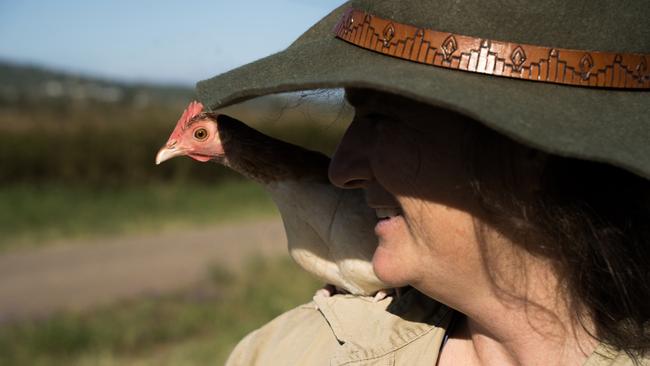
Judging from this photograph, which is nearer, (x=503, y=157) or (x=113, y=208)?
(x=503, y=157)

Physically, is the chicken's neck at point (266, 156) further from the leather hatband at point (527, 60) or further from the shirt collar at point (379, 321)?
the leather hatband at point (527, 60)

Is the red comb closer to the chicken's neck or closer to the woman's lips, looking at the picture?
→ the chicken's neck

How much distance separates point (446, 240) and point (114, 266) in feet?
23.8

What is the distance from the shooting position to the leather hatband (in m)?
1.22

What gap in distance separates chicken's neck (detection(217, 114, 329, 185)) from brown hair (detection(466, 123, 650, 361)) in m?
0.70

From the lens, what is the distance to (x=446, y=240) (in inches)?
55.9

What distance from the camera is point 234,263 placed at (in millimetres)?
8430

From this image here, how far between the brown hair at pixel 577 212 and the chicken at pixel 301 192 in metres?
0.52

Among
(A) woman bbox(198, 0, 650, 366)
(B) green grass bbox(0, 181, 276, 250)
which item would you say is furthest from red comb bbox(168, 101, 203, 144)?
(B) green grass bbox(0, 181, 276, 250)

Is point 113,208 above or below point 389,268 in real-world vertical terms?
below

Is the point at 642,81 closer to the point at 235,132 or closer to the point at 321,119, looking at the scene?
the point at 321,119

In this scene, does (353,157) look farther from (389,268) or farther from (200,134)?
(200,134)

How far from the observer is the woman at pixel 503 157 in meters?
1.20

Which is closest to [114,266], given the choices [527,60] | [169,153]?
[169,153]
